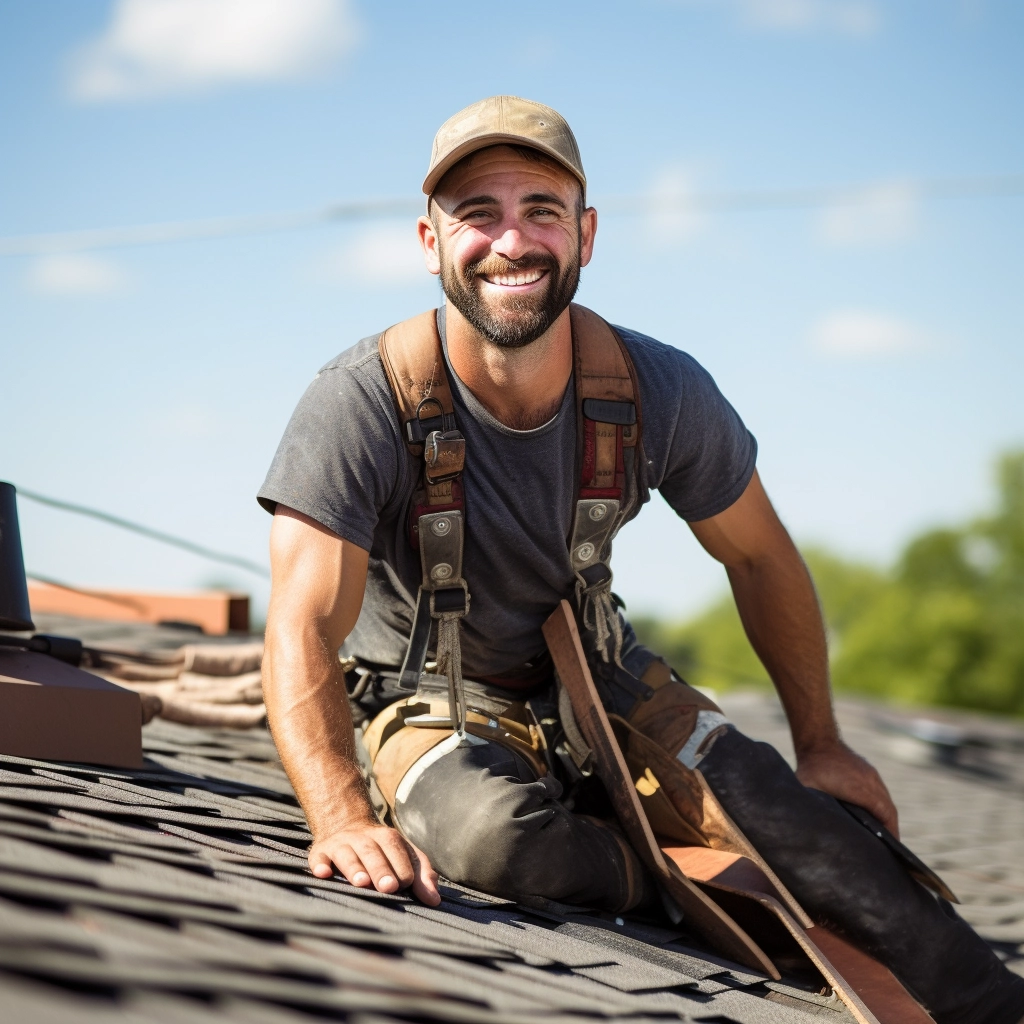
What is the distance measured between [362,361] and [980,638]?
4532 centimetres

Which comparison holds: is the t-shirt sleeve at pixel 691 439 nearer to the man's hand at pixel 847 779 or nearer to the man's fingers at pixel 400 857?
the man's hand at pixel 847 779

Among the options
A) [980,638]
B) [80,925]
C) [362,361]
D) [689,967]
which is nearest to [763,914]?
[689,967]

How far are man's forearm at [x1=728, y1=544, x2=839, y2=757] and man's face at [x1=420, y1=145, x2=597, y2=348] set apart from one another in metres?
0.97

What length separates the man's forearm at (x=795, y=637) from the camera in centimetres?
347

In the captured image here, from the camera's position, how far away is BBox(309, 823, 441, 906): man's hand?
2.29 metres

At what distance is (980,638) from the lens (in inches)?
1767

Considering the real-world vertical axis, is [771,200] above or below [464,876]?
above

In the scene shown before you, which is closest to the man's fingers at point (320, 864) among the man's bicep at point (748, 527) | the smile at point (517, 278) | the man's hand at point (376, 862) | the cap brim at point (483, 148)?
the man's hand at point (376, 862)

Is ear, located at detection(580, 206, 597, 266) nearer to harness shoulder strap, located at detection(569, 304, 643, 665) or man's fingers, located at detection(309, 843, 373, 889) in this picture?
harness shoulder strap, located at detection(569, 304, 643, 665)

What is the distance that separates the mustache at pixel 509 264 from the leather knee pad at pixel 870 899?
134 centimetres

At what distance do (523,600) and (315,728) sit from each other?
79 centimetres

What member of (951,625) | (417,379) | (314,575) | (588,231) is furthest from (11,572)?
(951,625)

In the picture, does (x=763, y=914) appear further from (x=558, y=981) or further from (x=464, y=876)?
(x=558, y=981)

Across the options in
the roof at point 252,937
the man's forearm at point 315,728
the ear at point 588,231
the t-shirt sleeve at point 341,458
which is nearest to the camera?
the roof at point 252,937
